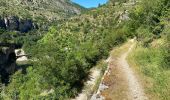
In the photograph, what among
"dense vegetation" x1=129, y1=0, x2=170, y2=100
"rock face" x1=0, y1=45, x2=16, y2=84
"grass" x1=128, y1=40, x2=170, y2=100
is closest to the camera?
"grass" x1=128, y1=40, x2=170, y2=100

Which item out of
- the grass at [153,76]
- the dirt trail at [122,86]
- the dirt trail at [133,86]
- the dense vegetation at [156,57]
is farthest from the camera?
the dense vegetation at [156,57]

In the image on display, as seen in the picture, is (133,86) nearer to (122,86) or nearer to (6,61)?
(122,86)

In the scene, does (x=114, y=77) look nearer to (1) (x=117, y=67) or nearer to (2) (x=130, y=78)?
(2) (x=130, y=78)

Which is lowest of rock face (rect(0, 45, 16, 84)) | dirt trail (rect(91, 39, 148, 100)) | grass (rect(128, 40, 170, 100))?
rock face (rect(0, 45, 16, 84))

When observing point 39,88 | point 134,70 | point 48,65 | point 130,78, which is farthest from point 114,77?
point 39,88

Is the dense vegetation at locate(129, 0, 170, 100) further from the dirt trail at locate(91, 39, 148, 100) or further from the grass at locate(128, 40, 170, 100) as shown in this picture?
the dirt trail at locate(91, 39, 148, 100)

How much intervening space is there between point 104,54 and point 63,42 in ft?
81.2

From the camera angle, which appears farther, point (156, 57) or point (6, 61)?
point (6, 61)

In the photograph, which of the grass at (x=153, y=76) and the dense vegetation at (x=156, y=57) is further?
the dense vegetation at (x=156, y=57)

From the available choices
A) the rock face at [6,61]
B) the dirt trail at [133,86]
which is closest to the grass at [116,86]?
the dirt trail at [133,86]

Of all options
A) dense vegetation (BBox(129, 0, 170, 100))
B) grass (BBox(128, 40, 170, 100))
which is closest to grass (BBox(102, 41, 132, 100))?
grass (BBox(128, 40, 170, 100))

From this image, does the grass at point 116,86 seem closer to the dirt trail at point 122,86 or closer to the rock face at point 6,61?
the dirt trail at point 122,86

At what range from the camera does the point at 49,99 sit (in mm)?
31625

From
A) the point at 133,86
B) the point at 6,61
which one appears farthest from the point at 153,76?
the point at 6,61
